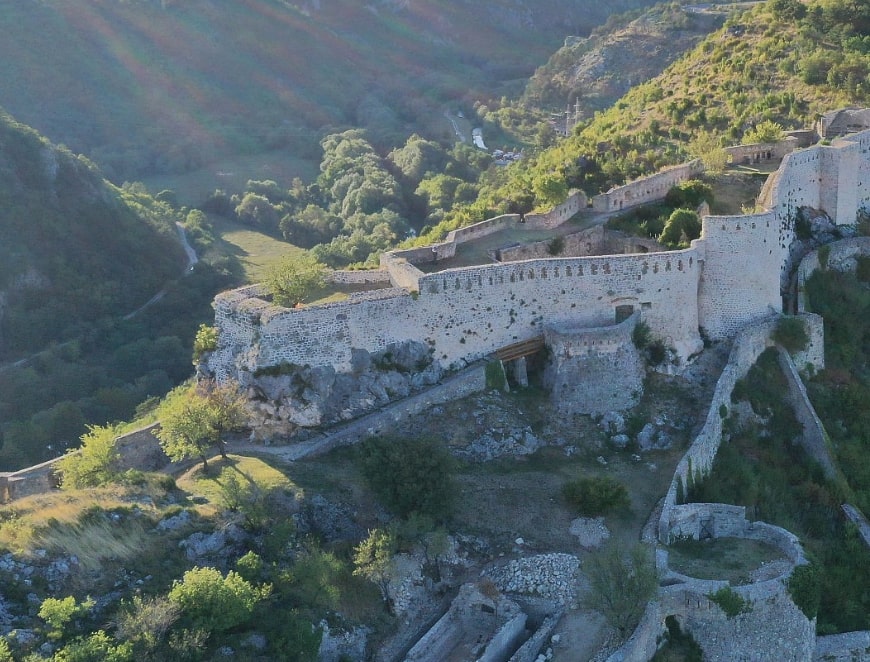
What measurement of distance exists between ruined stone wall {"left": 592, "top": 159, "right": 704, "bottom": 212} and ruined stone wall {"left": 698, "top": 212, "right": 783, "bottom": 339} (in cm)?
861

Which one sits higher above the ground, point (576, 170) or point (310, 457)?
point (576, 170)

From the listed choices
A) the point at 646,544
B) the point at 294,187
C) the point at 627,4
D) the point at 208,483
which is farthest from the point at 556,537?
the point at 627,4

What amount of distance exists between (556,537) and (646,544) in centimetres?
239

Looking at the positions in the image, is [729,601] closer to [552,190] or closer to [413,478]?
[413,478]

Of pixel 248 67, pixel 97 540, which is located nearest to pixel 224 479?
pixel 97 540

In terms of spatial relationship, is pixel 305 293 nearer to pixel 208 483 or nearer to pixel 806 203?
pixel 208 483

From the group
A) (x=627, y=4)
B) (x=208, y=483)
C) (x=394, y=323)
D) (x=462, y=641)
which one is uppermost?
(x=627, y=4)

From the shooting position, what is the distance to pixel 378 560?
2825 cm

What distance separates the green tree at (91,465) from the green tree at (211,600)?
631 centimetres

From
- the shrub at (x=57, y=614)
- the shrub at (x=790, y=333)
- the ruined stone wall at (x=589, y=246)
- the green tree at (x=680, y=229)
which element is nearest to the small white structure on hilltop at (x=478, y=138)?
the ruined stone wall at (x=589, y=246)

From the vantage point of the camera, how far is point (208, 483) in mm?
31359

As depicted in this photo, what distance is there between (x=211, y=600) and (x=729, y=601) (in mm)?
12431

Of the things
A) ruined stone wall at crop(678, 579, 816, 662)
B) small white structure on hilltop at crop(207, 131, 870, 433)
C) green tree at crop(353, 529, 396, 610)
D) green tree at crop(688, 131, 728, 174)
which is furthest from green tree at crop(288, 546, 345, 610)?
green tree at crop(688, 131, 728, 174)

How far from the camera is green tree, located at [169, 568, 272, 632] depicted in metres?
25.1
